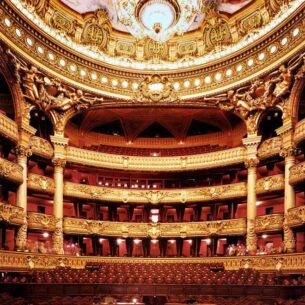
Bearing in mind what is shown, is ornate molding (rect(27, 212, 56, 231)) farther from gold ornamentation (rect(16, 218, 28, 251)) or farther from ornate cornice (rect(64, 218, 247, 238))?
ornate cornice (rect(64, 218, 247, 238))

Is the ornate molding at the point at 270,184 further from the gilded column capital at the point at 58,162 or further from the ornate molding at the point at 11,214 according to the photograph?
the ornate molding at the point at 11,214

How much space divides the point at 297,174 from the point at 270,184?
8.32 feet

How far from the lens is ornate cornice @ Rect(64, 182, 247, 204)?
21.4 meters

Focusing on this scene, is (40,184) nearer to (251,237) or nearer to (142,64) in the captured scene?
(142,64)

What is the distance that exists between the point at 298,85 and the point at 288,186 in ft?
14.8

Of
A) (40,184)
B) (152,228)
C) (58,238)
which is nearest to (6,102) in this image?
(40,184)

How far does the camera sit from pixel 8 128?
16969 millimetres

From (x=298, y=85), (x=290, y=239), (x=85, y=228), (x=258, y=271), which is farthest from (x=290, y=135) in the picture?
(x=85, y=228)

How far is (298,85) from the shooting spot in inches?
695

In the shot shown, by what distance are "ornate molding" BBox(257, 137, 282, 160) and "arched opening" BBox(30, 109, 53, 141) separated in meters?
11.3

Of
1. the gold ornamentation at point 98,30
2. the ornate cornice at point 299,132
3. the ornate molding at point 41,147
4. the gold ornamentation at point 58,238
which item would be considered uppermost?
the gold ornamentation at point 98,30

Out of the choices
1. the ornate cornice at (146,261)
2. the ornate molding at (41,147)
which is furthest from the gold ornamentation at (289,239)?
the ornate molding at (41,147)

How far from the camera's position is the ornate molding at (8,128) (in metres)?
16.5

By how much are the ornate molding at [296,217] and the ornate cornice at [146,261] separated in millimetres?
1308
